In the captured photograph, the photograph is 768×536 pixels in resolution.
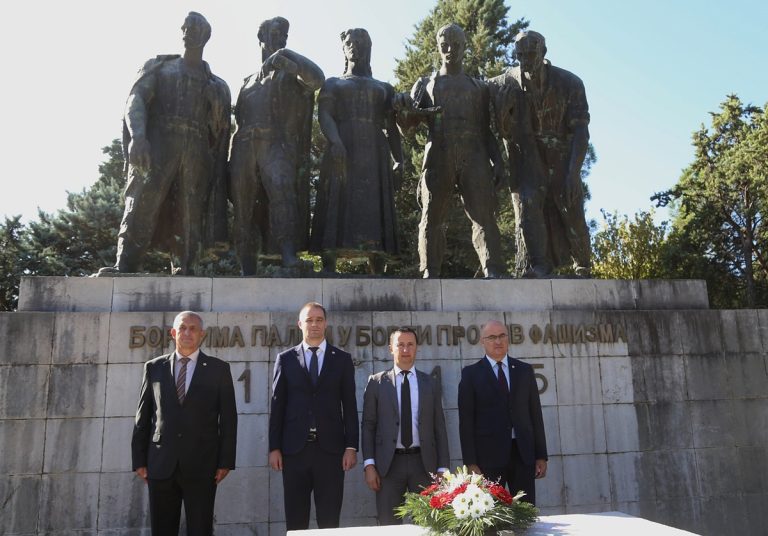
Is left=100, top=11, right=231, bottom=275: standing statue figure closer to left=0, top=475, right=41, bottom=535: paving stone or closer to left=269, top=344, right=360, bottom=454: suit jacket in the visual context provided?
left=0, top=475, right=41, bottom=535: paving stone

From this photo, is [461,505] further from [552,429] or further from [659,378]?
[659,378]

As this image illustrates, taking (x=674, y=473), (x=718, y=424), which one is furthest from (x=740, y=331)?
(x=674, y=473)

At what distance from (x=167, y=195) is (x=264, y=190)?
1096 mm

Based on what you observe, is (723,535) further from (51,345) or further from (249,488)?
(51,345)

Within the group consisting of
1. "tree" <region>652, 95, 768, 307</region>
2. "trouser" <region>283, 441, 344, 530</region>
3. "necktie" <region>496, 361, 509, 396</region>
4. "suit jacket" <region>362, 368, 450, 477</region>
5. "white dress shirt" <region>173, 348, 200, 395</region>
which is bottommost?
"trouser" <region>283, 441, 344, 530</region>

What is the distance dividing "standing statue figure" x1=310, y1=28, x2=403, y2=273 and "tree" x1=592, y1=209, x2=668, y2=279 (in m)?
18.1

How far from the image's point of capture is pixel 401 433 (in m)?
4.66

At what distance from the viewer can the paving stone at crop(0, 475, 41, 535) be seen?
557 cm

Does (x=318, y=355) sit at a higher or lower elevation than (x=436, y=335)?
lower

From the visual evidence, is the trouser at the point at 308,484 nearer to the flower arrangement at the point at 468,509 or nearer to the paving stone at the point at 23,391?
the flower arrangement at the point at 468,509

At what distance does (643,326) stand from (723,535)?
2242 millimetres

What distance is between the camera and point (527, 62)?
821 centimetres

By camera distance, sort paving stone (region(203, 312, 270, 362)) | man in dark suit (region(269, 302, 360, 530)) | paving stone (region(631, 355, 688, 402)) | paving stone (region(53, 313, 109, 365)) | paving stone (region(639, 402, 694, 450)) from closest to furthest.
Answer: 1. man in dark suit (region(269, 302, 360, 530))
2. paving stone (region(53, 313, 109, 365))
3. paving stone (region(203, 312, 270, 362))
4. paving stone (region(639, 402, 694, 450))
5. paving stone (region(631, 355, 688, 402))

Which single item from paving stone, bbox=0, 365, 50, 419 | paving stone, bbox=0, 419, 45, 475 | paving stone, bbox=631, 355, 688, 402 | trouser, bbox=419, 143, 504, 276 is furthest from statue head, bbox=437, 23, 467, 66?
paving stone, bbox=0, 419, 45, 475
